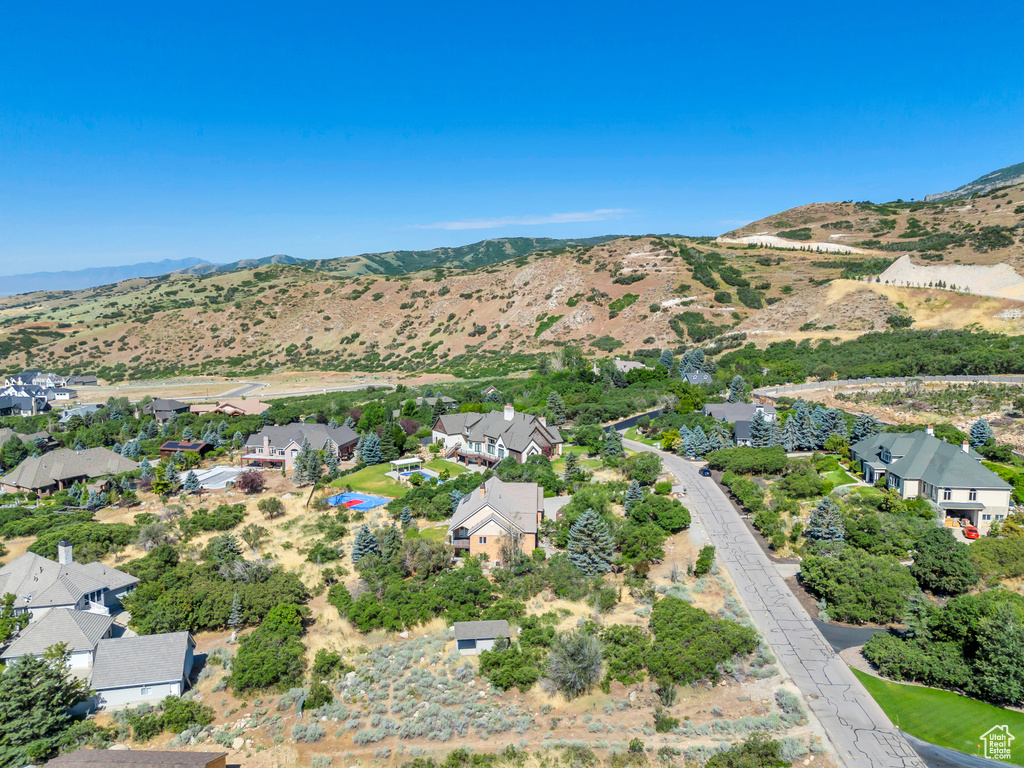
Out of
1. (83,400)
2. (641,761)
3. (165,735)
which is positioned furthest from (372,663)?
(83,400)

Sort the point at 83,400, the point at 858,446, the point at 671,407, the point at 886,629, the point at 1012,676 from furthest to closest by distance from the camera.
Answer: the point at 83,400, the point at 671,407, the point at 858,446, the point at 886,629, the point at 1012,676

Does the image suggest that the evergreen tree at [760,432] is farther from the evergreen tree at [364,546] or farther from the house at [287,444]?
the house at [287,444]

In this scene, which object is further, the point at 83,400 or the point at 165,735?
the point at 83,400

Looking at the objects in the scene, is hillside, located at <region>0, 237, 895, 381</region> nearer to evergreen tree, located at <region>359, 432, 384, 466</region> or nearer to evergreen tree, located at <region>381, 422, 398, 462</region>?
evergreen tree, located at <region>381, 422, 398, 462</region>

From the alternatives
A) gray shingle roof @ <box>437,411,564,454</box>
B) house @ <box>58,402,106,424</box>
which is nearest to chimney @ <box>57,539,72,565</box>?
gray shingle roof @ <box>437,411,564,454</box>

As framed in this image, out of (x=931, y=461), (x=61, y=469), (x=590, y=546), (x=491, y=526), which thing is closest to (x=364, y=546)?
(x=491, y=526)

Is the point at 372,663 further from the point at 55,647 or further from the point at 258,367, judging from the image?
the point at 258,367

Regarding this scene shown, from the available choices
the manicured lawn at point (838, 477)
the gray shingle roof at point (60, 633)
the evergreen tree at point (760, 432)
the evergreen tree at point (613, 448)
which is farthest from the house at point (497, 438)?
the gray shingle roof at point (60, 633)
